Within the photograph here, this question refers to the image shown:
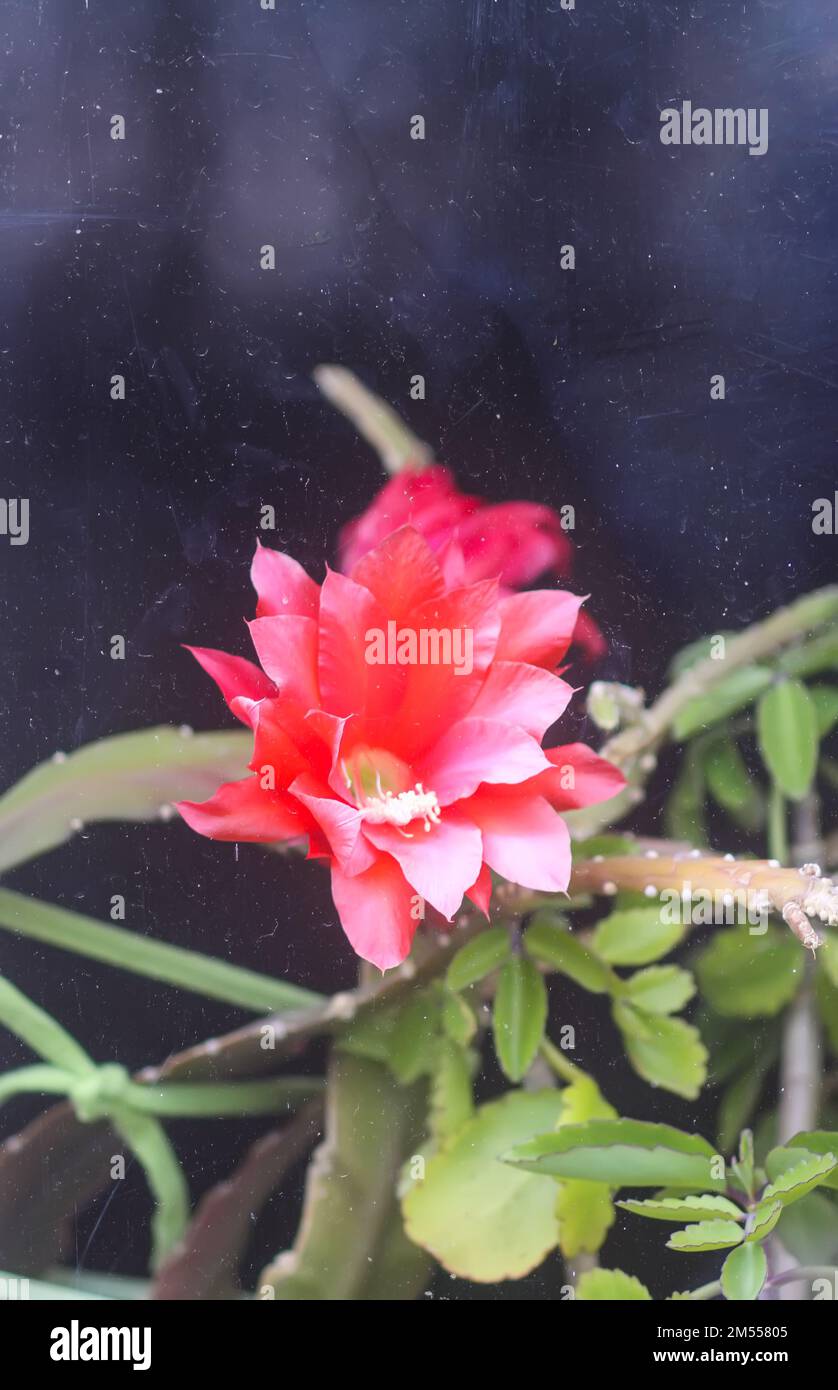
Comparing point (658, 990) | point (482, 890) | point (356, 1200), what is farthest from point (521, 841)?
point (356, 1200)

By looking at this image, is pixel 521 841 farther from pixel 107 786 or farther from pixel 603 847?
pixel 107 786

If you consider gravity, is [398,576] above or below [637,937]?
above

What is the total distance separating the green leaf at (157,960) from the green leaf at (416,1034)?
5cm

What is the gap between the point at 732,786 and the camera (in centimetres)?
65

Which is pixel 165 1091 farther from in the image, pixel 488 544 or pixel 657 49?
pixel 657 49

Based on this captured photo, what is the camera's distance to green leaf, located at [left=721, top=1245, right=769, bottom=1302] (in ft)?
2.02

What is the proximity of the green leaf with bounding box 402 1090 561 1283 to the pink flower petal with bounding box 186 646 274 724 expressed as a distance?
288 millimetres

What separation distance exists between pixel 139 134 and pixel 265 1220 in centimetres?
65

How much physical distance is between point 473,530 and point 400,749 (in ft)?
0.45

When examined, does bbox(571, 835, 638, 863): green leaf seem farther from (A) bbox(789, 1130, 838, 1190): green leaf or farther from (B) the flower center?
(A) bbox(789, 1130, 838, 1190): green leaf

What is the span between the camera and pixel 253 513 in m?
0.64

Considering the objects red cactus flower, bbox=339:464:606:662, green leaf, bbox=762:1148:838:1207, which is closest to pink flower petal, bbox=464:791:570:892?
red cactus flower, bbox=339:464:606:662

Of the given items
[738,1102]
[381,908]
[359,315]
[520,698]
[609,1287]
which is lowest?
[609,1287]

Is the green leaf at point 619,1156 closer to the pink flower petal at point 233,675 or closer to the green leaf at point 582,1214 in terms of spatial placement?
the green leaf at point 582,1214
